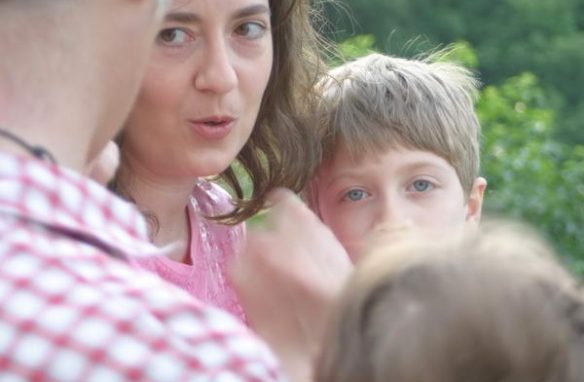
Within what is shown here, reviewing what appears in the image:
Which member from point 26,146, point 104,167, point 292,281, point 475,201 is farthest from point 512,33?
point 26,146

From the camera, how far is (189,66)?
128 inches

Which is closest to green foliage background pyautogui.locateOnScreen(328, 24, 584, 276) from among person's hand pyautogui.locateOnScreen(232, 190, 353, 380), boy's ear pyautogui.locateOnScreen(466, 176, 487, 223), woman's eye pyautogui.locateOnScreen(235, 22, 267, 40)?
boy's ear pyautogui.locateOnScreen(466, 176, 487, 223)

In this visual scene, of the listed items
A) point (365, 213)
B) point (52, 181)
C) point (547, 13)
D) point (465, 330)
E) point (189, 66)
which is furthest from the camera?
point (547, 13)

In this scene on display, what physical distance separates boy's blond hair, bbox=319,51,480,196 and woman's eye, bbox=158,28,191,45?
0.55 m

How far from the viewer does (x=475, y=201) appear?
3842mm

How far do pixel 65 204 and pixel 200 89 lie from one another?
1.45 metres

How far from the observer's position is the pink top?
3.33 m

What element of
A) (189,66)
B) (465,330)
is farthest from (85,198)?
(189,66)

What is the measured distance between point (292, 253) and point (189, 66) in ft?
3.53

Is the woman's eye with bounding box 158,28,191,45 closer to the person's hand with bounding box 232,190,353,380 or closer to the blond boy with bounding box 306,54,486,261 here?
the blond boy with bounding box 306,54,486,261

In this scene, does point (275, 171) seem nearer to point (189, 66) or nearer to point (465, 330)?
point (189, 66)

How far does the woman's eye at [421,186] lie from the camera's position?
3.64 metres

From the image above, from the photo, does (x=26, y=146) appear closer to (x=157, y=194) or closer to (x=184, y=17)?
(x=184, y=17)

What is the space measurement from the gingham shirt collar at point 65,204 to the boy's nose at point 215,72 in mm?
1340
